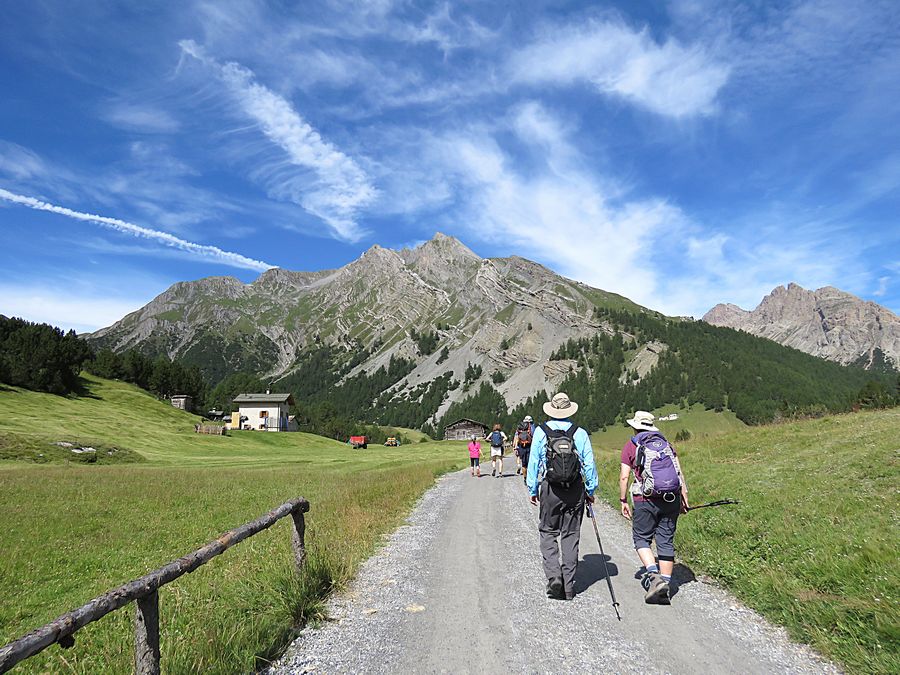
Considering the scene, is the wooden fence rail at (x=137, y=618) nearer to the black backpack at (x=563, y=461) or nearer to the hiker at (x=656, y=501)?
the black backpack at (x=563, y=461)

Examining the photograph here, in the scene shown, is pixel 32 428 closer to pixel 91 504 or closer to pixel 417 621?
pixel 91 504

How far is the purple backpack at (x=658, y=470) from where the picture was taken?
834 centimetres

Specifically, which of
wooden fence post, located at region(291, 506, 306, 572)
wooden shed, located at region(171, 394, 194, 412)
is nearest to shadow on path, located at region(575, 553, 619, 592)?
wooden fence post, located at region(291, 506, 306, 572)

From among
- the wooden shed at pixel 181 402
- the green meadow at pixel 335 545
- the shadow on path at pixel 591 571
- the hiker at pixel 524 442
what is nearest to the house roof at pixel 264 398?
the wooden shed at pixel 181 402

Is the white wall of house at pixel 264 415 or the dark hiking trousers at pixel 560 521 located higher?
the dark hiking trousers at pixel 560 521

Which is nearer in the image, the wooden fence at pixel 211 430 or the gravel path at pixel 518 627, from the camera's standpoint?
the gravel path at pixel 518 627

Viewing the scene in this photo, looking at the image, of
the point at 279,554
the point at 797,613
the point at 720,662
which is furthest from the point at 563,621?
the point at 279,554

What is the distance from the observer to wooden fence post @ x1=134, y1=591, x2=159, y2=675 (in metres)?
4.56

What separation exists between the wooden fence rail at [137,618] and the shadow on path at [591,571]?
5878 millimetres

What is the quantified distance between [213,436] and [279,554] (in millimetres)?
74430

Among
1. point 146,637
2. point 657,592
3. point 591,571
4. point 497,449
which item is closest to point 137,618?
point 146,637

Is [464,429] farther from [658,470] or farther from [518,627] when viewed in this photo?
[518,627]

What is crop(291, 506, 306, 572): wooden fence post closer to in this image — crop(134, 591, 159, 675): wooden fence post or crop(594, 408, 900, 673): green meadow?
crop(134, 591, 159, 675): wooden fence post

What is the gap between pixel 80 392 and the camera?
310 ft
